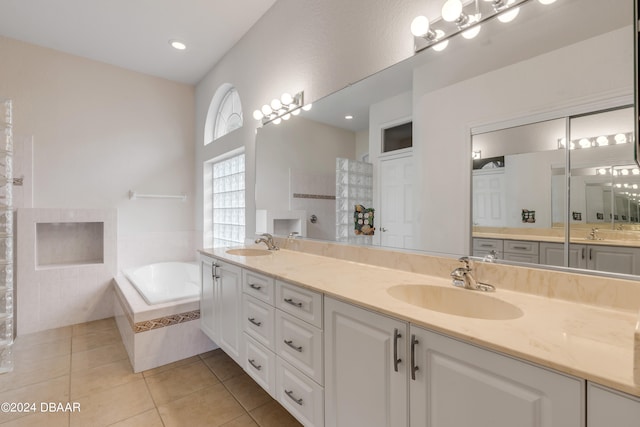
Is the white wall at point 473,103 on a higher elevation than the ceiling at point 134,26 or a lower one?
lower

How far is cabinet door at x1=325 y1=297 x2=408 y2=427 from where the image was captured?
3.00 feet

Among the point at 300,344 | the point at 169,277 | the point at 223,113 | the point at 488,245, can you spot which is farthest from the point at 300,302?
the point at 223,113

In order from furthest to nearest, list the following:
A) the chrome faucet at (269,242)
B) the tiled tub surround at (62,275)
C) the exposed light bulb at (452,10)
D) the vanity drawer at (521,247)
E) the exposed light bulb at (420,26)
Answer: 1. the tiled tub surround at (62,275)
2. the chrome faucet at (269,242)
3. the exposed light bulb at (420,26)
4. the exposed light bulb at (452,10)
5. the vanity drawer at (521,247)

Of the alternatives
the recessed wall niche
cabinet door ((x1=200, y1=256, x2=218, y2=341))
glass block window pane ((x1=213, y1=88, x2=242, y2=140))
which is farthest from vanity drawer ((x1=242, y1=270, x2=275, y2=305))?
the recessed wall niche

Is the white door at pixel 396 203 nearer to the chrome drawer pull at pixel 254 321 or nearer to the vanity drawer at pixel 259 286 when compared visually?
the vanity drawer at pixel 259 286

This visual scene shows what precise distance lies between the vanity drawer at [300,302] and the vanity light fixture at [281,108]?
1.42 metres

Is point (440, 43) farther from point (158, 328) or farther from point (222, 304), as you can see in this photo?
point (158, 328)

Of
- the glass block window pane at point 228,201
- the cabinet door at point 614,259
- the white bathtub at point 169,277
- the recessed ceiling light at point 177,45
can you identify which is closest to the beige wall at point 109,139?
the white bathtub at point 169,277

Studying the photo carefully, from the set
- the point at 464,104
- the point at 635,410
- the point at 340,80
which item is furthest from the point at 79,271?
the point at 635,410

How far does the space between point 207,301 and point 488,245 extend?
1.89 meters

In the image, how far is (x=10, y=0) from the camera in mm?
2414

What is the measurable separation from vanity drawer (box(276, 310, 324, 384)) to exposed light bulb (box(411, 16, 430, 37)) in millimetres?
Result: 1417

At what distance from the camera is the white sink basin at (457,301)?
40.2 inches

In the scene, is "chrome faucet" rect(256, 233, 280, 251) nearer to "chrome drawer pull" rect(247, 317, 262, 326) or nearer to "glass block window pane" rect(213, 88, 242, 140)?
"chrome drawer pull" rect(247, 317, 262, 326)
